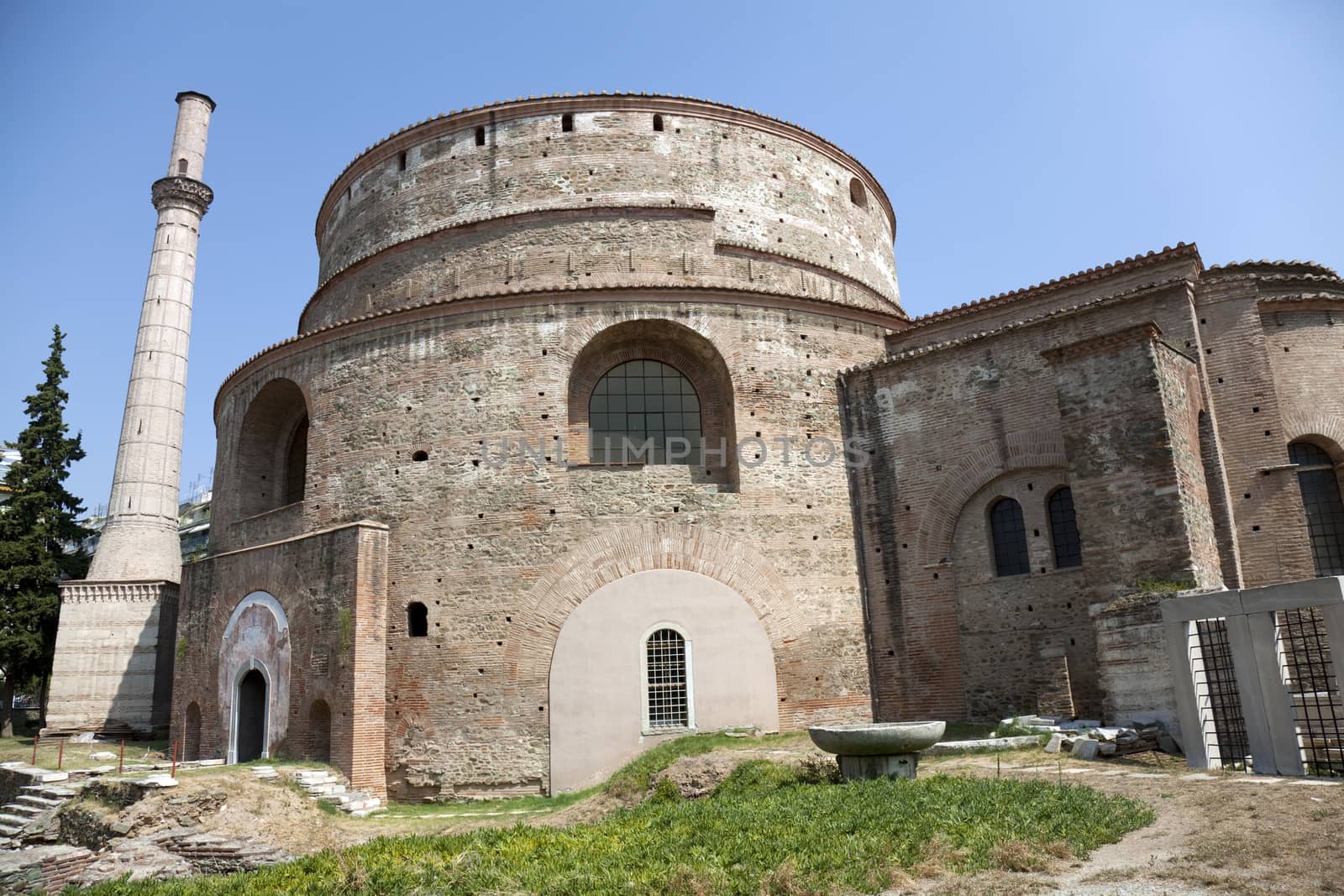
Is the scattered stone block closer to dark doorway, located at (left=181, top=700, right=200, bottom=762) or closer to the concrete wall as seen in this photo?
the concrete wall

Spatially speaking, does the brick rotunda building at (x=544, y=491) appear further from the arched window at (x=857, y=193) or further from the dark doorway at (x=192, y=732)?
the arched window at (x=857, y=193)

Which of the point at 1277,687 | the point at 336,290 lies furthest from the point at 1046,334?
the point at 336,290

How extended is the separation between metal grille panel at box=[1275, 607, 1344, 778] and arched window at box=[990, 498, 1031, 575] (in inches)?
139

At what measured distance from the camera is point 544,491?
15.1m

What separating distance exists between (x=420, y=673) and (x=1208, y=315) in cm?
1399

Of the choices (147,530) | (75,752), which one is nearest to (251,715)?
(75,752)

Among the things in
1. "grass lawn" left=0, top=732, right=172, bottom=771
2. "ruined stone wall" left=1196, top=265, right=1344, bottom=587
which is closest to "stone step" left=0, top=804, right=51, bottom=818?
"grass lawn" left=0, top=732, right=172, bottom=771

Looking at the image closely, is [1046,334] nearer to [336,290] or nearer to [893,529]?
[893,529]

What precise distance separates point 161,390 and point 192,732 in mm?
11380

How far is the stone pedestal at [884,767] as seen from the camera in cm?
926

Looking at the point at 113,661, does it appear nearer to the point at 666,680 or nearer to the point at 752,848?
the point at 666,680

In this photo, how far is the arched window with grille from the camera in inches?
561

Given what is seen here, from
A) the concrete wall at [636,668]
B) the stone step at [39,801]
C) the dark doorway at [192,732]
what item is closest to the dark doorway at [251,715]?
the dark doorway at [192,732]

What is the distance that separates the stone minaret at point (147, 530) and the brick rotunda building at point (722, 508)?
4.56 metres
